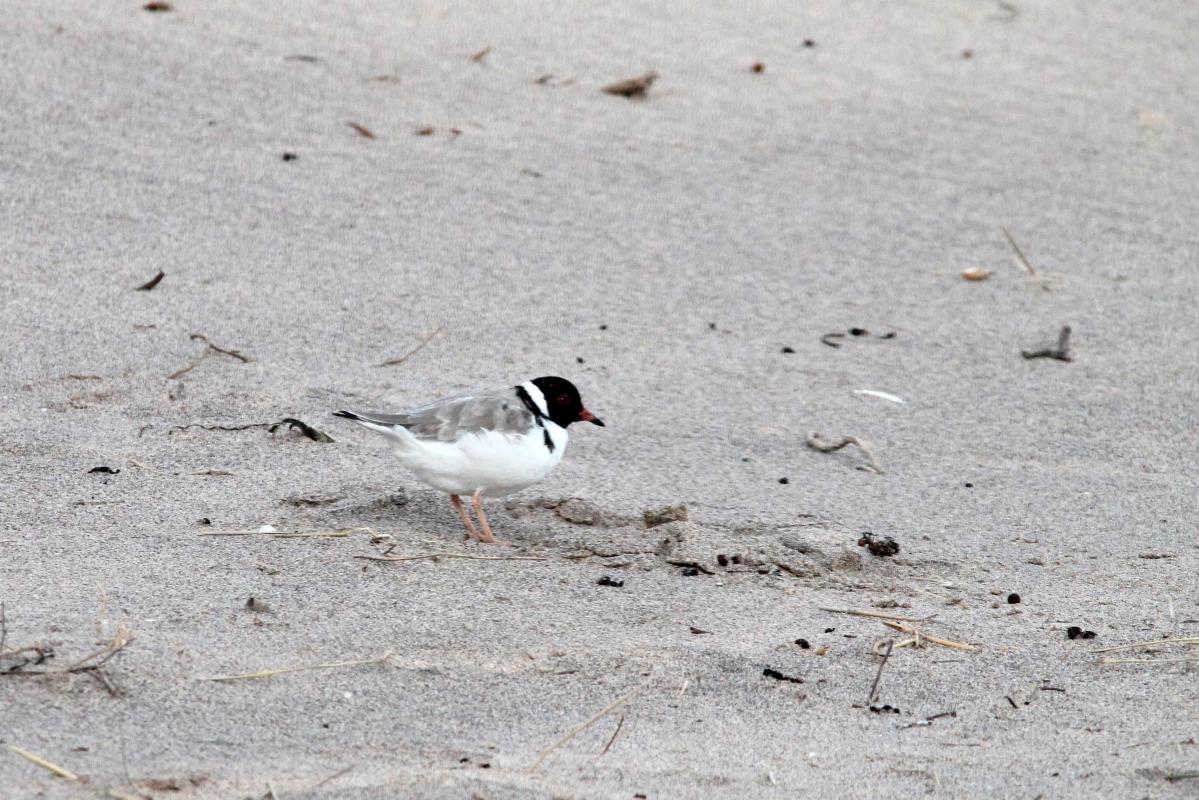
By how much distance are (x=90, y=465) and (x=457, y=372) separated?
148cm

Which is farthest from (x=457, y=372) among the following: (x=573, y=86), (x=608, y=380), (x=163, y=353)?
(x=573, y=86)

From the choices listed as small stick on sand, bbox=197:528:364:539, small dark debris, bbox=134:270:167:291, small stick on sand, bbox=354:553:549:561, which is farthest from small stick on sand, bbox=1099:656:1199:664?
small dark debris, bbox=134:270:167:291

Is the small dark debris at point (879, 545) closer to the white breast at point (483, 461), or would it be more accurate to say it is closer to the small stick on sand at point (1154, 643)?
the small stick on sand at point (1154, 643)

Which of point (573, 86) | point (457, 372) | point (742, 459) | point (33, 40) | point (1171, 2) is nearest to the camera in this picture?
point (742, 459)

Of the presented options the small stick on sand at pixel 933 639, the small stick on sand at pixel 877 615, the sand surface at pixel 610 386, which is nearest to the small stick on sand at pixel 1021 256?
the sand surface at pixel 610 386

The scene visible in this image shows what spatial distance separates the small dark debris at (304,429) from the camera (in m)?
4.82

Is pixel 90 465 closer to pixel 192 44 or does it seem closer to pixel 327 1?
pixel 192 44

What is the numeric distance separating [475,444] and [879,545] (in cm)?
119

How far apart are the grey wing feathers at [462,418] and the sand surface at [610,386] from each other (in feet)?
0.97

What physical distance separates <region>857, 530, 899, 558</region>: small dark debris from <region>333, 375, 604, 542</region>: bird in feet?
3.02

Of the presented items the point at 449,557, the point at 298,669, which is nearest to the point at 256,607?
the point at 298,669

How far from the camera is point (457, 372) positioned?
5.56 metres

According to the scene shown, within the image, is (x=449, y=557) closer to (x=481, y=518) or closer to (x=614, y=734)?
(x=481, y=518)

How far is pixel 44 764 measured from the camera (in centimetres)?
294
